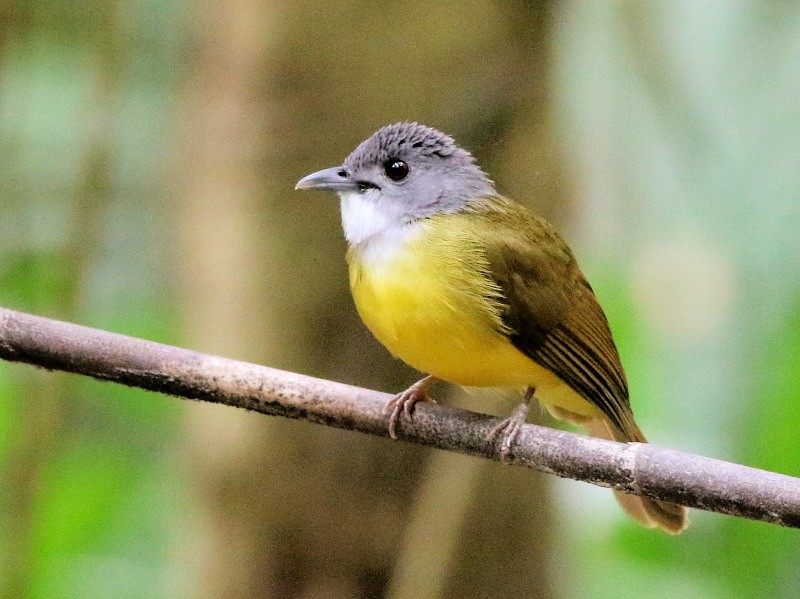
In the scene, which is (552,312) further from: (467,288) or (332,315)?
(332,315)

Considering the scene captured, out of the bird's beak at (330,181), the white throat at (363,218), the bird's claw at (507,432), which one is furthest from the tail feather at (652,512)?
the bird's beak at (330,181)

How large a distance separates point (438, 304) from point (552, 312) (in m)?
0.44

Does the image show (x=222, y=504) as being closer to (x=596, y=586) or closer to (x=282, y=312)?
(x=282, y=312)

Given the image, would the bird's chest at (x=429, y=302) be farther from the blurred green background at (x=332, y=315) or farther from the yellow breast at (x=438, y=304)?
the blurred green background at (x=332, y=315)

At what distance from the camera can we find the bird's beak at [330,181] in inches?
113

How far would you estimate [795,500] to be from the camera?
1733 mm

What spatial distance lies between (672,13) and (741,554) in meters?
2.52

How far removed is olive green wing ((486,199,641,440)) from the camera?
2740 millimetres

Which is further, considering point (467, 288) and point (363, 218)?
point (363, 218)

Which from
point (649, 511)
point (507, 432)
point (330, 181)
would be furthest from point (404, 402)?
point (649, 511)

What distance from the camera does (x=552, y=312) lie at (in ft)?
9.31

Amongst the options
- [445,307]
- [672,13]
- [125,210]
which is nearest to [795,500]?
[445,307]

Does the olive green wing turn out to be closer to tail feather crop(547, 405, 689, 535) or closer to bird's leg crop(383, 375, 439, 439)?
tail feather crop(547, 405, 689, 535)

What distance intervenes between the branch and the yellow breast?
0.86ft
